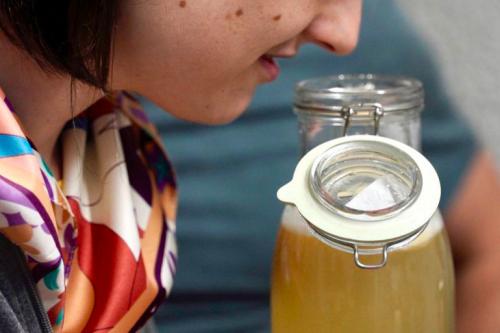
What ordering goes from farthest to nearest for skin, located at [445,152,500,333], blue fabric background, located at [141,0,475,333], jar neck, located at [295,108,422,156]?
blue fabric background, located at [141,0,475,333], skin, located at [445,152,500,333], jar neck, located at [295,108,422,156]

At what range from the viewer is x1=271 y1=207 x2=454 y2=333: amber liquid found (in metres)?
0.53

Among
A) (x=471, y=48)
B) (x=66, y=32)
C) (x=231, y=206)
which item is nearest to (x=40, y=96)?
(x=66, y=32)

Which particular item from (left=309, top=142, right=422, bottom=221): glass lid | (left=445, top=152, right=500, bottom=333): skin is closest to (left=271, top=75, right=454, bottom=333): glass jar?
(left=309, top=142, right=422, bottom=221): glass lid

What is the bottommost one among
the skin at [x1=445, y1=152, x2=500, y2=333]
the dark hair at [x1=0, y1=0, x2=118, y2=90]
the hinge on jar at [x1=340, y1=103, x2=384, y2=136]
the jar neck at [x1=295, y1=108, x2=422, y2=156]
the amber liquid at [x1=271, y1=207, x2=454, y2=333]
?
the skin at [x1=445, y1=152, x2=500, y2=333]

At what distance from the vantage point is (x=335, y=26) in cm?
58

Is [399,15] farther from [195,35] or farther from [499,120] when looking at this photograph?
[195,35]

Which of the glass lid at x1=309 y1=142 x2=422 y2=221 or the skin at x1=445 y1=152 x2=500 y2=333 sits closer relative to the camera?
the glass lid at x1=309 y1=142 x2=422 y2=221

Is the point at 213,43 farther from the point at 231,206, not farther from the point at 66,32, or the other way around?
the point at 231,206

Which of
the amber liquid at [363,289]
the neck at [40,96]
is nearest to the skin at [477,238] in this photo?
the amber liquid at [363,289]

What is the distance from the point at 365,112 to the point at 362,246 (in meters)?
0.11

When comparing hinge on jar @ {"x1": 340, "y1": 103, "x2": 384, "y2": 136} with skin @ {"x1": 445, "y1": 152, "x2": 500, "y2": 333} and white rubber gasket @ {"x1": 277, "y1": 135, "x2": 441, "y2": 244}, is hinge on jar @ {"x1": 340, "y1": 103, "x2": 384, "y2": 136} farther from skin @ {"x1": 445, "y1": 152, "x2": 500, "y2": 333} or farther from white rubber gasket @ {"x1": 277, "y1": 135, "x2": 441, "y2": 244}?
skin @ {"x1": 445, "y1": 152, "x2": 500, "y2": 333}

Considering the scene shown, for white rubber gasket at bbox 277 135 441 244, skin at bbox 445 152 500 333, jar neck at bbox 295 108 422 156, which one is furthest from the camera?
skin at bbox 445 152 500 333

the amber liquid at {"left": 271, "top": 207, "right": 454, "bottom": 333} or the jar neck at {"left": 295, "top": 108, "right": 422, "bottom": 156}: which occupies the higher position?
the jar neck at {"left": 295, "top": 108, "right": 422, "bottom": 156}

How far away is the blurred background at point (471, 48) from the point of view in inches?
51.0
